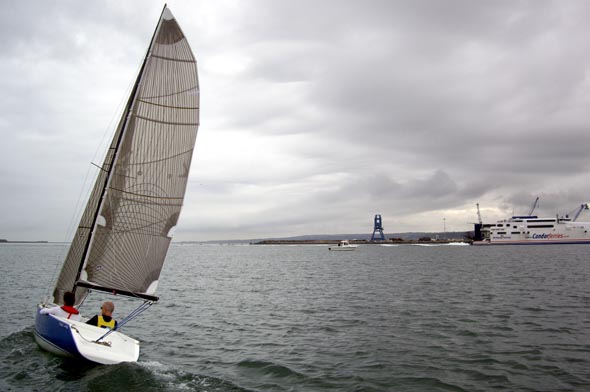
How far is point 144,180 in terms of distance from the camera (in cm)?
1181

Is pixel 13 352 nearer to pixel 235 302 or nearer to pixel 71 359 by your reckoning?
pixel 71 359

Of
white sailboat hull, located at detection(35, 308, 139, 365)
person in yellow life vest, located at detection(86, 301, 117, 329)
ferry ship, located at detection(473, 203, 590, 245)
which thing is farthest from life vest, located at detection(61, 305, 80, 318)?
ferry ship, located at detection(473, 203, 590, 245)

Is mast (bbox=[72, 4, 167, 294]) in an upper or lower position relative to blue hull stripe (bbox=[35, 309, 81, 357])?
upper

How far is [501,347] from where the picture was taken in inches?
535

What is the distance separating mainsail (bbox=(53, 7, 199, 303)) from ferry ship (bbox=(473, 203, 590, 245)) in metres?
143

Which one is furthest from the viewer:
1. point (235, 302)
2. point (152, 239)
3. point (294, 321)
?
point (235, 302)

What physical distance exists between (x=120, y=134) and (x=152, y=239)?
3150mm

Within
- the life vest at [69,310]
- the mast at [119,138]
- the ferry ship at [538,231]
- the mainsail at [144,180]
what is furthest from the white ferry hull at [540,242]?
the life vest at [69,310]

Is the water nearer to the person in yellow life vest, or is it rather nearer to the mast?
the person in yellow life vest

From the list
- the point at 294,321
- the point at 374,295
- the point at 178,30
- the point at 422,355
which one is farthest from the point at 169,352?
the point at 374,295

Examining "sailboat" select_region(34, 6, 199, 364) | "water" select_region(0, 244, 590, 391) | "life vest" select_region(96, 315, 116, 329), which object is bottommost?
"water" select_region(0, 244, 590, 391)

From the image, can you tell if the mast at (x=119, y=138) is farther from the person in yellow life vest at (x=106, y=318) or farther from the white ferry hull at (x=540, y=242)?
the white ferry hull at (x=540, y=242)

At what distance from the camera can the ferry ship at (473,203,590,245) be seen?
423 feet

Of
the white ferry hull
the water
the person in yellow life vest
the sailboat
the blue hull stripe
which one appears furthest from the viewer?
the white ferry hull
